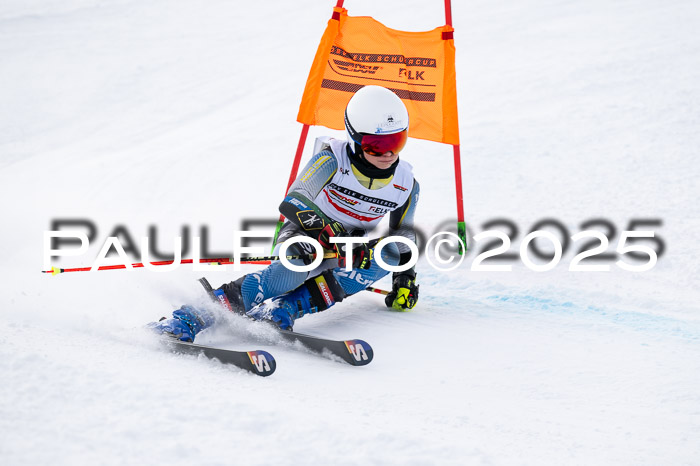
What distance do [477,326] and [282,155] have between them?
13.2 ft

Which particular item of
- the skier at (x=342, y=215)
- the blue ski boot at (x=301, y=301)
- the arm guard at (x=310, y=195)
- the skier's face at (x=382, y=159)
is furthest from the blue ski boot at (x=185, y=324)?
the skier's face at (x=382, y=159)

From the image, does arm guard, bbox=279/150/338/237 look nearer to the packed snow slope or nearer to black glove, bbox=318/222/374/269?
black glove, bbox=318/222/374/269

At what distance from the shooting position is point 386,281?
493 cm

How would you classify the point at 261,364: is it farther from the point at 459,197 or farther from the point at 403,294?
the point at 459,197

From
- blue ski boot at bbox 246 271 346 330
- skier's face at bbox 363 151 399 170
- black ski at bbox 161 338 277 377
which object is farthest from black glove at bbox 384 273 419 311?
black ski at bbox 161 338 277 377

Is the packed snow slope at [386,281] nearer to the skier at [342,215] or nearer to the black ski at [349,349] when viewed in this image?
the black ski at [349,349]

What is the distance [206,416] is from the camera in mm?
2104

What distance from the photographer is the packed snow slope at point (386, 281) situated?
7.04ft

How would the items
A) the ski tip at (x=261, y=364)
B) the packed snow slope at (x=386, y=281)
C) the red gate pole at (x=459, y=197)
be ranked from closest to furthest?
the packed snow slope at (x=386, y=281) → the ski tip at (x=261, y=364) → the red gate pole at (x=459, y=197)

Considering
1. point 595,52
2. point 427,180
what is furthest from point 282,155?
point 595,52

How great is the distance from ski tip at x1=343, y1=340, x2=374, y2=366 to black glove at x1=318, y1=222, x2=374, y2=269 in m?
0.50

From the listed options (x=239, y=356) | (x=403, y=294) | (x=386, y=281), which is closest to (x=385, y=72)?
(x=386, y=281)

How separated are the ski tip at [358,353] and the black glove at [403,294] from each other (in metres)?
0.92

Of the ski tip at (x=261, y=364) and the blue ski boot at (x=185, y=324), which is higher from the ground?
the blue ski boot at (x=185, y=324)
